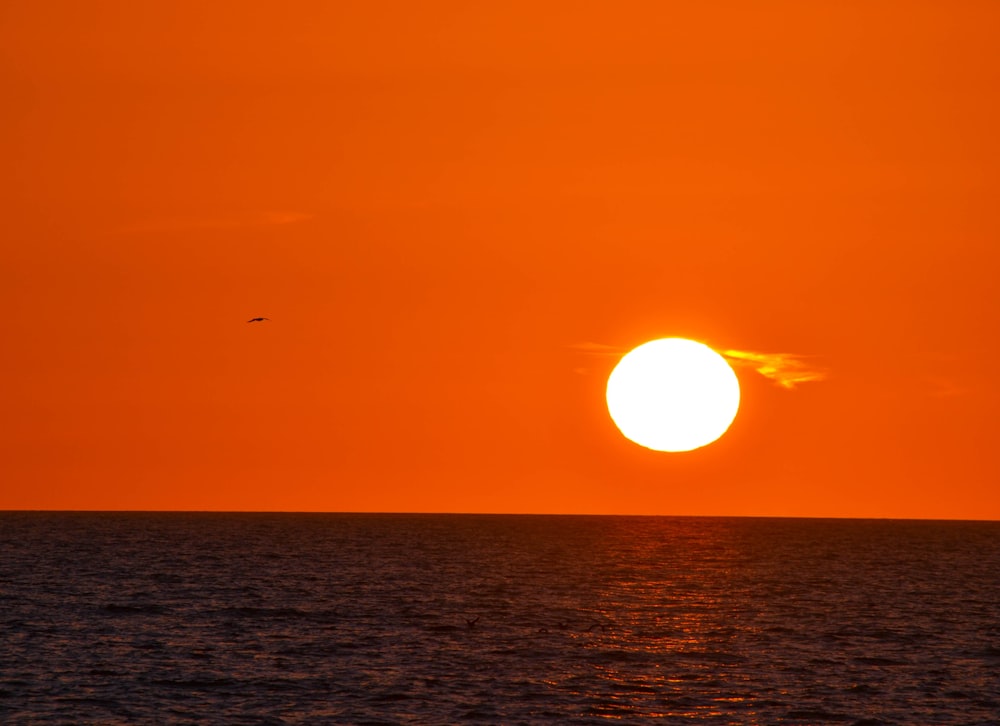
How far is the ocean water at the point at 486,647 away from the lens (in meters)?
55.1

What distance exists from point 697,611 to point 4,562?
7818 cm

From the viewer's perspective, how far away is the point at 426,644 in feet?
240

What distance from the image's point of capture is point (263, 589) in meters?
108

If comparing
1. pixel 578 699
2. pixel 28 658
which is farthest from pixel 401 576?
pixel 578 699

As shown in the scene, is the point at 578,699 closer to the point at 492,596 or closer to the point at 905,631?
the point at 905,631

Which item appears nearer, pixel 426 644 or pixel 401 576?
pixel 426 644

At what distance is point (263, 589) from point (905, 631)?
49.6 m

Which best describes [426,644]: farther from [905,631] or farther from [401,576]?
[401,576]

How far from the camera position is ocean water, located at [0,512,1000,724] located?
181 ft

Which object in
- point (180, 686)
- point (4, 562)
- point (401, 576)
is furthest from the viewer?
point (4, 562)

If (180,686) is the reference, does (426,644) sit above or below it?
above

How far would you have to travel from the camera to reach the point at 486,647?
236 feet

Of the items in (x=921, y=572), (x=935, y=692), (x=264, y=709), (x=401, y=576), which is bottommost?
(x=264, y=709)

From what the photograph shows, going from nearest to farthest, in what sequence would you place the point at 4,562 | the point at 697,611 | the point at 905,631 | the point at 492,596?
the point at 905,631 → the point at 697,611 → the point at 492,596 → the point at 4,562
